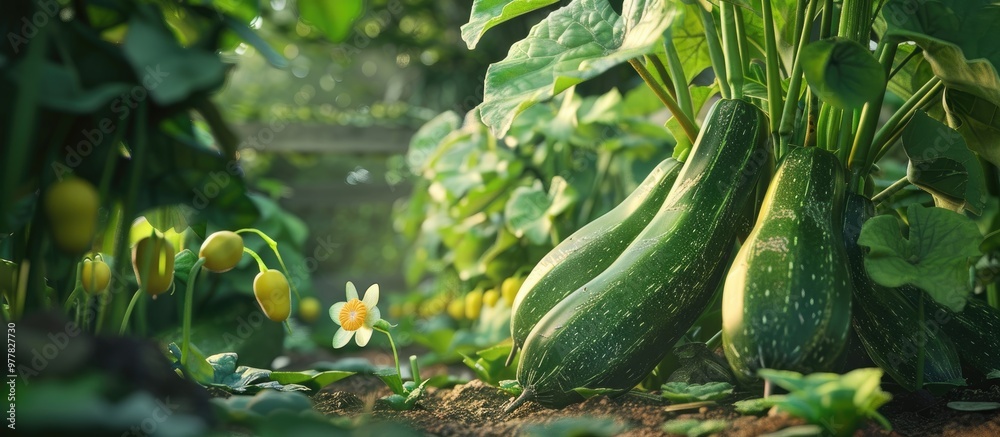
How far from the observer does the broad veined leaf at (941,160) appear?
3.74ft

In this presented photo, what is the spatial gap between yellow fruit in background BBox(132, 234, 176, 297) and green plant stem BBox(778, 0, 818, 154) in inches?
32.0

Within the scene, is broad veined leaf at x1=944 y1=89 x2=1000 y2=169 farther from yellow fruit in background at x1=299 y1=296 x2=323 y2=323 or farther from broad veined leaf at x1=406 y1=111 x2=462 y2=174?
Answer: yellow fruit in background at x1=299 y1=296 x2=323 y2=323

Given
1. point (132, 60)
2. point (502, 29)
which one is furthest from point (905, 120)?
point (502, 29)

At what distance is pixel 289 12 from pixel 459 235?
329 cm

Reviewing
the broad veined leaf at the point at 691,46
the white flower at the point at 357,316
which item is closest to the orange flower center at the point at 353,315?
the white flower at the point at 357,316

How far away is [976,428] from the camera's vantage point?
2.97 feet

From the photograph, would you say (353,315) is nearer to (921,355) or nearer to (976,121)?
(921,355)

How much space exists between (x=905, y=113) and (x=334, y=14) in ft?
3.03

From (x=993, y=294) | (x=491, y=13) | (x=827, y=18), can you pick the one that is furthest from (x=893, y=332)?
(x=491, y=13)

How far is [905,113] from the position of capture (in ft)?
3.96

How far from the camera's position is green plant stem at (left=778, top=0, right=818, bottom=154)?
106 cm

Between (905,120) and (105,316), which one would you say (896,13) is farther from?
(105,316)

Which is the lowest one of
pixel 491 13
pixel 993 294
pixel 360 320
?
pixel 993 294

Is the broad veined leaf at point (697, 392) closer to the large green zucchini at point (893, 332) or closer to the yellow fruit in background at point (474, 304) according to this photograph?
the large green zucchini at point (893, 332)
